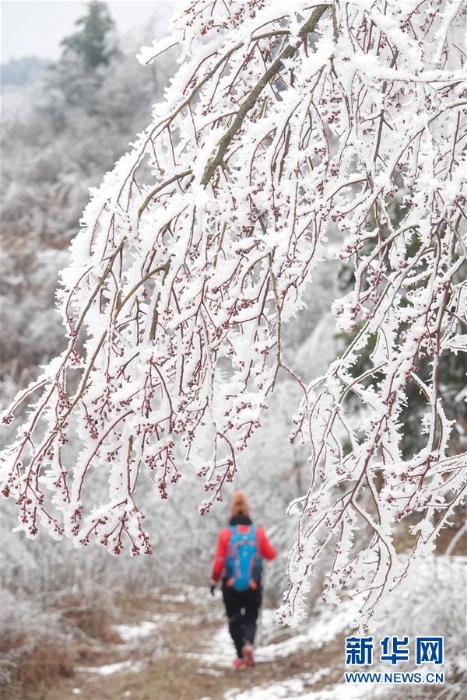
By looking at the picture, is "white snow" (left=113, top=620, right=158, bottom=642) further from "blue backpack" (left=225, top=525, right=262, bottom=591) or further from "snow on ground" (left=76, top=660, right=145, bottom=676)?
"blue backpack" (left=225, top=525, right=262, bottom=591)

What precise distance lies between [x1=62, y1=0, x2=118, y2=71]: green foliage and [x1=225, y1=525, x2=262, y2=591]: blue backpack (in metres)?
36.0

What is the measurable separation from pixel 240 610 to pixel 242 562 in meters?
0.42

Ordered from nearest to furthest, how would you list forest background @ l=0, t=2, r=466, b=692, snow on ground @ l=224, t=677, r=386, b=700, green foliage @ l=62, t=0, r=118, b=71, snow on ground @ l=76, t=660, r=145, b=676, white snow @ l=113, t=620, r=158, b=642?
1. snow on ground @ l=224, t=677, r=386, b=700
2. snow on ground @ l=76, t=660, r=145, b=676
3. forest background @ l=0, t=2, r=466, b=692
4. white snow @ l=113, t=620, r=158, b=642
5. green foliage @ l=62, t=0, r=118, b=71

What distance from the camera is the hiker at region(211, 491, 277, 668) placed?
19.1ft

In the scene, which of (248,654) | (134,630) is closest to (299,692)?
(248,654)

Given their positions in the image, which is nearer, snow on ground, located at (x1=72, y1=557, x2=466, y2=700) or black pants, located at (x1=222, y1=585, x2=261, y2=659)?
snow on ground, located at (x1=72, y1=557, x2=466, y2=700)

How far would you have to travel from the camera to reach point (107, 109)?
33.8 m

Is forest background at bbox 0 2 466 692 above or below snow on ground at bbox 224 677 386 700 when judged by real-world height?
above

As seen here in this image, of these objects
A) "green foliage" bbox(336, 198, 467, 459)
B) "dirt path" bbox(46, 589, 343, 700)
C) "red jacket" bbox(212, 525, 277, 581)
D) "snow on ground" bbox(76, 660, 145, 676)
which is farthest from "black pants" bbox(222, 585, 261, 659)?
"green foliage" bbox(336, 198, 467, 459)

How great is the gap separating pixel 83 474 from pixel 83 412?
16 cm

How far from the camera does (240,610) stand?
19.4 feet

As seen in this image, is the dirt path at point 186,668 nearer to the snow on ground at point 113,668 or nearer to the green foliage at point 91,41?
the snow on ground at point 113,668

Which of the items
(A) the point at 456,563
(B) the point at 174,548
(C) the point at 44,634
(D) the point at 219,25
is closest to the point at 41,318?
(B) the point at 174,548

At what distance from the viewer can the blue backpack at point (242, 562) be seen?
582cm
